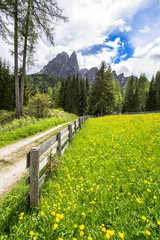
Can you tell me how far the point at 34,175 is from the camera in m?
2.26

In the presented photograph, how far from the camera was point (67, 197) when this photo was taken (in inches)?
97.3

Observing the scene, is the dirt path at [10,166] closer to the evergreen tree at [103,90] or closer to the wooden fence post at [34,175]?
the wooden fence post at [34,175]

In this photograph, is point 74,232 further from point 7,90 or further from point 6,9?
point 7,90

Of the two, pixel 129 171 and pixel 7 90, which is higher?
pixel 7 90

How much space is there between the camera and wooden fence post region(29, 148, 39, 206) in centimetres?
223

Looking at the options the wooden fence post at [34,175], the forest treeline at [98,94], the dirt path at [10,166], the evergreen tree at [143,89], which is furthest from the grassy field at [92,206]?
the evergreen tree at [143,89]

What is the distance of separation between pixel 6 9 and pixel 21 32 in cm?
190

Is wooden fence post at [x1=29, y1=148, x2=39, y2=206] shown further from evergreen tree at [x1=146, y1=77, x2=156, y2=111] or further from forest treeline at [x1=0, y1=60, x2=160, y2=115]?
evergreen tree at [x1=146, y1=77, x2=156, y2=111]

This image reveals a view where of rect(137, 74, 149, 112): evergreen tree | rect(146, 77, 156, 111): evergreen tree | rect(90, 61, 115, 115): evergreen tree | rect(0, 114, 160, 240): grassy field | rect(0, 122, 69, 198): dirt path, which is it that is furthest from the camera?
rect(137, 74, 149, 112): evergreen tree

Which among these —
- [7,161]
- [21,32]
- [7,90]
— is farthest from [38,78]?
[7,161]

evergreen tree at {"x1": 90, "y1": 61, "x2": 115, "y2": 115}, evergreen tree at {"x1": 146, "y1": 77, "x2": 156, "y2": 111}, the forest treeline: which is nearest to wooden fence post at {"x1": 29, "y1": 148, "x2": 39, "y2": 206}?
the forest treeline

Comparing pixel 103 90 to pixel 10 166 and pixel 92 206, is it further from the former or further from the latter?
pixel 92 206

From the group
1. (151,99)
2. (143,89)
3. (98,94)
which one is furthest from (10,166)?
(143,89)

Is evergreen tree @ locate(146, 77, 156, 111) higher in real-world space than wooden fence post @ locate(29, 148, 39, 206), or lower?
higher
